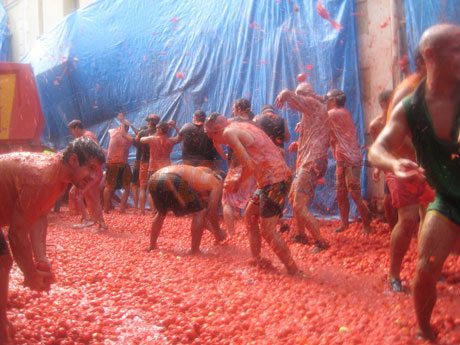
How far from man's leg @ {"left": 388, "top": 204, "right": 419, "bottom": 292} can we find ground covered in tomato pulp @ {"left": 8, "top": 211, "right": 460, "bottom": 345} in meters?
0.11

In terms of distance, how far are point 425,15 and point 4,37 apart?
17406 millimetres

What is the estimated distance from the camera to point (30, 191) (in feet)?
8.39

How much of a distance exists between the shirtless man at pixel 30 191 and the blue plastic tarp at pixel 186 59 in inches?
164

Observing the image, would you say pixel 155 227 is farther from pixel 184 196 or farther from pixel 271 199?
pixel 271 199

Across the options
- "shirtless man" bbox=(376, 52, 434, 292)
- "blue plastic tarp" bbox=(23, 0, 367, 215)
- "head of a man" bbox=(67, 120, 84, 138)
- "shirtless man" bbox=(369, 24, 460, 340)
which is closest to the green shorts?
"shirtless man" bbox=(369, 24, 460, 340)

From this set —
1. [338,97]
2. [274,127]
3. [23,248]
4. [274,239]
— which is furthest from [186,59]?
[23,248]

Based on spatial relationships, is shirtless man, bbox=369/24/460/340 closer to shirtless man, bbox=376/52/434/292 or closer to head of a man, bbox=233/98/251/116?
shirtless man, bbox=376/52/434/292

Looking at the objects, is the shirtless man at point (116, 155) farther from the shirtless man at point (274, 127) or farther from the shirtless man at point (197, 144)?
the shirtless man at point (274, 127)

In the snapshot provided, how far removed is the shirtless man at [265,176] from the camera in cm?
365

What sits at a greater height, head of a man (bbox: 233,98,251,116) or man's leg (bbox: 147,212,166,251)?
head of a man (bbox: 233,98,251,116)

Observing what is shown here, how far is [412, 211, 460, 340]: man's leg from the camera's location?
81.9 inches

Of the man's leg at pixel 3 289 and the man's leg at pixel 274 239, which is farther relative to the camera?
the man's leg at pixel 274 239

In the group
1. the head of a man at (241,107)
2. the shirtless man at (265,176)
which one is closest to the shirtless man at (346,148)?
the head of a man at (241,107)

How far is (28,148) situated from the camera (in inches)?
336
